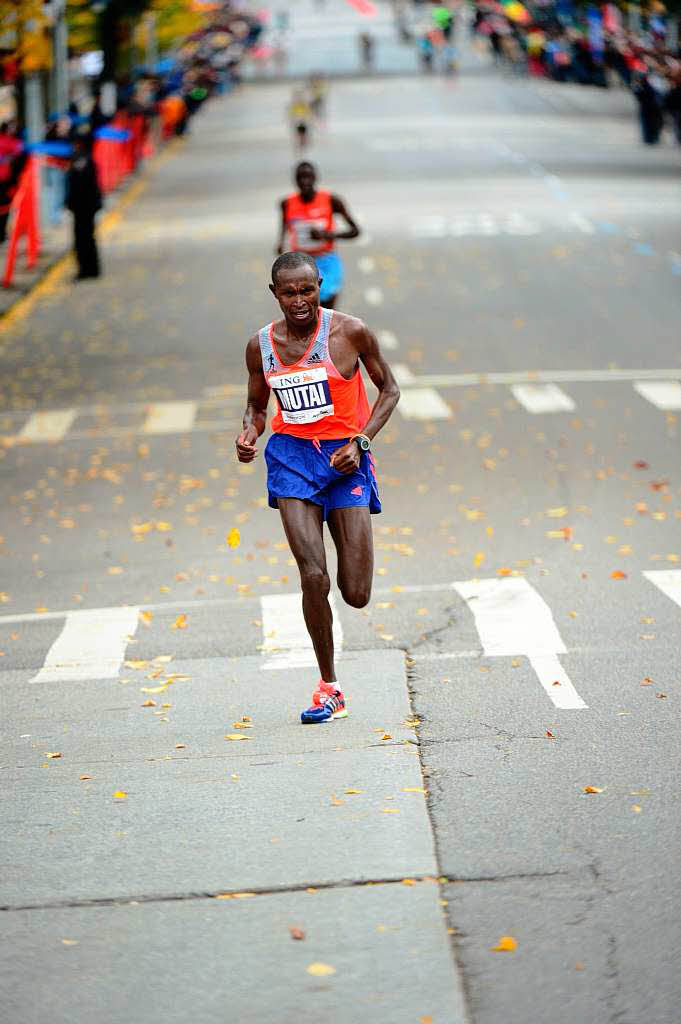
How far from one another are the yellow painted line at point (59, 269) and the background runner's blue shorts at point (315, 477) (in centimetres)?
1878

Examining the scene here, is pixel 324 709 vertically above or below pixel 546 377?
above

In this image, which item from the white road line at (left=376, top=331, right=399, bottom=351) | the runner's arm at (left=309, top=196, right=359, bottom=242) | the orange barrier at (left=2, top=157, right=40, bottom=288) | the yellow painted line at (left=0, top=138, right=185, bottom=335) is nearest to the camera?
the runner's arm at (left=309, top=196, right=359, bottom=242)

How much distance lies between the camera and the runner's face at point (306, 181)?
1766cm

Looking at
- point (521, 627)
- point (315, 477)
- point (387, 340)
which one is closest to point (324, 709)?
point (315, 477)

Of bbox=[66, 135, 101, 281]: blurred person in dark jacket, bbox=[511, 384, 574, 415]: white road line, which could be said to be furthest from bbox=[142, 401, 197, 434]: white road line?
bbox=[66, 135, 101, 281]: blurred person in dark jacket

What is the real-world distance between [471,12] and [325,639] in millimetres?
125093

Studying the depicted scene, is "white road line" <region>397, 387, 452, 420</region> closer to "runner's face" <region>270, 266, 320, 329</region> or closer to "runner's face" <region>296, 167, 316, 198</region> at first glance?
"runner's face" <region>296, 167, 316, 198</region>

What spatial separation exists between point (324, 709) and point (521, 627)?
218 cm

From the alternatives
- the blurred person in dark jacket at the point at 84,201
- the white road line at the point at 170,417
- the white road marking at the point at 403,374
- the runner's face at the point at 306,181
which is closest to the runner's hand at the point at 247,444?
the runner's face at the point at 306,181

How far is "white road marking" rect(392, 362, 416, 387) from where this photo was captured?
2047 cm

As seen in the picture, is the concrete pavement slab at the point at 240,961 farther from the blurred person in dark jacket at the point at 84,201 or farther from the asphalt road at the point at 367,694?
the blurred person in dark jacket at the point at 84,201

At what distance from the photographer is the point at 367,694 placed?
8820 millimetres

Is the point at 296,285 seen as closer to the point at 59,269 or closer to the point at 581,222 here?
the point at 59,269

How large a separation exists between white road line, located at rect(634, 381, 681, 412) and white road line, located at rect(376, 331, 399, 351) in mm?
4373
